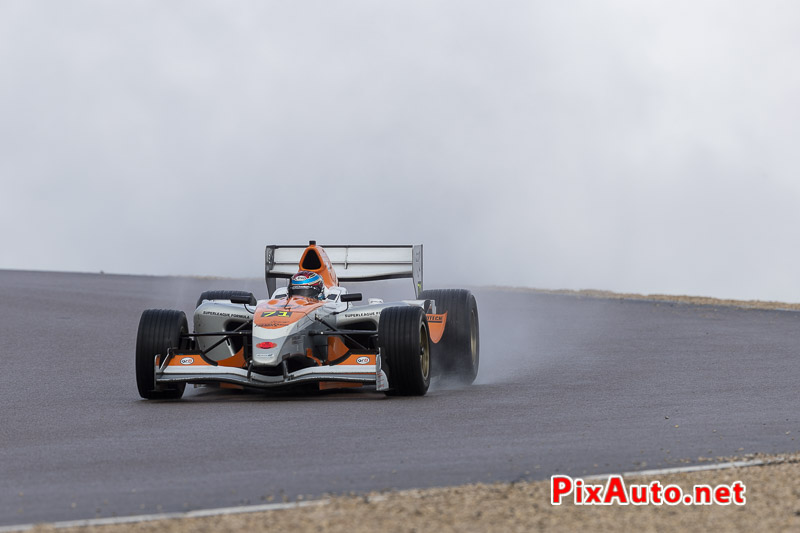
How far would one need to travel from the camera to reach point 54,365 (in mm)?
16609

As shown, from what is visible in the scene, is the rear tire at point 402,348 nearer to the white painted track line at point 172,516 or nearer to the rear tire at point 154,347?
the rear tire at point 154,347

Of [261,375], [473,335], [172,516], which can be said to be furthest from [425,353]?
[172,516]

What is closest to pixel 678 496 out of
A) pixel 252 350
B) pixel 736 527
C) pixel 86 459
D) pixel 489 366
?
pixel 736 527

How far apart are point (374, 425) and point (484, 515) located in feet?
12.8

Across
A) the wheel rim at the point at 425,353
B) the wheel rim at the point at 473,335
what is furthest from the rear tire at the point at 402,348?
the wheel rim at the point at 473,335

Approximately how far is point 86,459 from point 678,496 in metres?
4.32

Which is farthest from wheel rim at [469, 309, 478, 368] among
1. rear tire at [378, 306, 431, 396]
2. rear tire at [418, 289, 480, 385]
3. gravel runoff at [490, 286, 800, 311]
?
gravel runoff at [490, 286, 800, 311]

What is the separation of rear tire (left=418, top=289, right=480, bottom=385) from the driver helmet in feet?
5.63

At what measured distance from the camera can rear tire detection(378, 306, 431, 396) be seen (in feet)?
39.9

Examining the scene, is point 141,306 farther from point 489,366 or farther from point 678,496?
point 678,496

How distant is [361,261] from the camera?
16188 mm

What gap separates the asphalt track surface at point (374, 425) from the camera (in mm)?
7180

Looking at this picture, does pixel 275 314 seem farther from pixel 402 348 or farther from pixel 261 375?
pixel 402 348

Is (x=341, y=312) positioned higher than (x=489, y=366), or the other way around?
(x=341, y=312)
